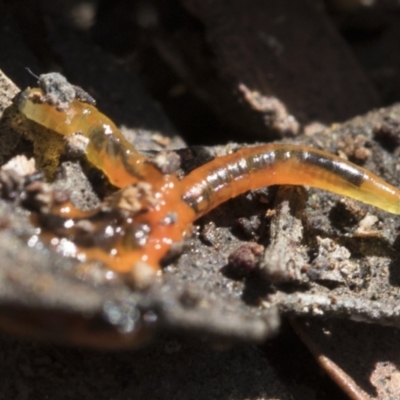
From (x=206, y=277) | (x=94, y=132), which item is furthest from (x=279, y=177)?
(x=94, y=132)

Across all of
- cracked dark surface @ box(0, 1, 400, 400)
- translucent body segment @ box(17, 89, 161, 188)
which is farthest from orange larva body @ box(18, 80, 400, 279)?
cracked dark surface @ box(0, 1, 400, 400)

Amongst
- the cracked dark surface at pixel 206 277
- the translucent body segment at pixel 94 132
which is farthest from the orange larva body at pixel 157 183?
the cracked dark surface at pixel 206 277

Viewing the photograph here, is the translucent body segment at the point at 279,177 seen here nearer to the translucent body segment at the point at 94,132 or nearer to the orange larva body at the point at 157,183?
the orange larva body at the point at 157,183

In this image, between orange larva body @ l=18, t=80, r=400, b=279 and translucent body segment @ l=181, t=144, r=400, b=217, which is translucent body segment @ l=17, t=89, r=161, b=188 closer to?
orange larva body @ l=18, t=80, r=400, b=279

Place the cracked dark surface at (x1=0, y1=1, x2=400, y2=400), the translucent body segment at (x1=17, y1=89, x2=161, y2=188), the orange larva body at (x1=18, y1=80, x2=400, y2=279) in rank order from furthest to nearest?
the translucent body segment at (x1=17, y1=89, x2=161, y2=188)
the orange larva body at (x1=18, y1=80, x2=400, y2=279)
the cracked dark surface at (x1=0, y1=1, x2=400, y2=400)

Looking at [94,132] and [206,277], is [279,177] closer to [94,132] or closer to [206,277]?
[206,277]

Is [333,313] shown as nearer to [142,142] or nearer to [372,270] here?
[372,270]

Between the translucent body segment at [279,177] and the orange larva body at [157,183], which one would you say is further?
the translucent body segment at [279,177]

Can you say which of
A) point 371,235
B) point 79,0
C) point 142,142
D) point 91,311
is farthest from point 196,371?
point 79,0

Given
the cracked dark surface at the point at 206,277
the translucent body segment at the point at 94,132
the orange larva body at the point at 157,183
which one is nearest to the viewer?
the cracked dark surface at the point at 206,277
